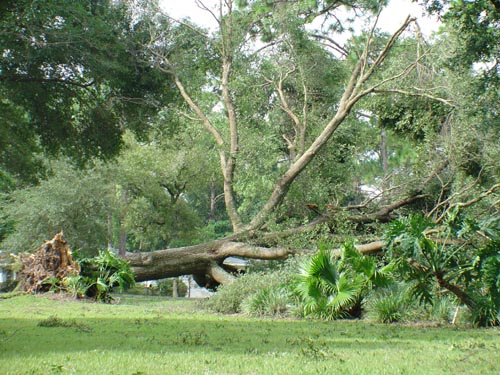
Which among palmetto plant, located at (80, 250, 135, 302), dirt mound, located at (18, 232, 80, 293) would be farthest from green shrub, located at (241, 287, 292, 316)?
dirt mound, located at (18, 232, 80, 293)

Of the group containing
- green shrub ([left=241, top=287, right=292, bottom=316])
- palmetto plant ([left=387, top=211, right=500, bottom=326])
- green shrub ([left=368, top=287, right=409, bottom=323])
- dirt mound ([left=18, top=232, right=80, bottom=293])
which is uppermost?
palmetto plant ([left=387, top=211, right=500, bottom=326])

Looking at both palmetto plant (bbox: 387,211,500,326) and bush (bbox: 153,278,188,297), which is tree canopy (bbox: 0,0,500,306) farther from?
bush (bbox: 153,278,188,297)

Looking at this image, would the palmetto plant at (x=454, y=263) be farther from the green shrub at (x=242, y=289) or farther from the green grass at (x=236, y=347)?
the green shrub at (x=242, y=289)

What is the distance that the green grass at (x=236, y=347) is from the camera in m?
6.02

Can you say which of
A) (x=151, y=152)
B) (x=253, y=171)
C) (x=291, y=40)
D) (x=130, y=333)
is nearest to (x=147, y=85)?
(x=253, y=171)

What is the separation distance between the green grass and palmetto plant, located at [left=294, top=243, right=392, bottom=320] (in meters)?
0.53

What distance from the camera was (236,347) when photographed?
25.3 feet

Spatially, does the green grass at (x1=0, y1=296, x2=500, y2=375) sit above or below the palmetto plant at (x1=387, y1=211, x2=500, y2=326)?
below

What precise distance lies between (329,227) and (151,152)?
1587cm

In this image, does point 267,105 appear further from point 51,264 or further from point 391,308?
point 391,308

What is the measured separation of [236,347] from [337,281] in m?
4.85

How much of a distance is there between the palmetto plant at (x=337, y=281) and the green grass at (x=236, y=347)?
53 centimetres

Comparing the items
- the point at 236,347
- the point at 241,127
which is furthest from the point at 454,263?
the point at 241,127

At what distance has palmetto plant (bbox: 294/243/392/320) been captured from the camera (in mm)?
12023
